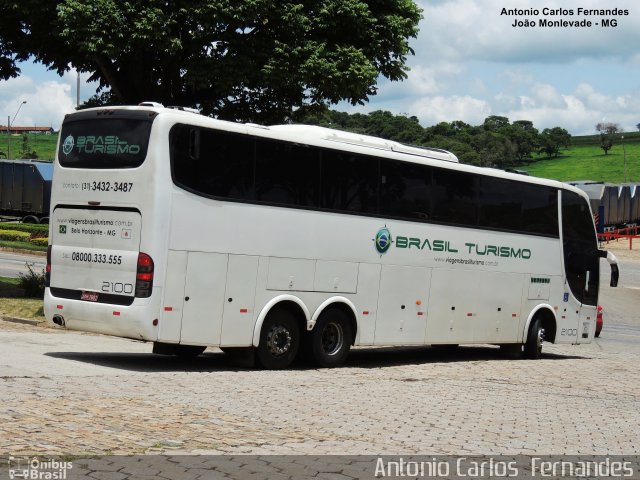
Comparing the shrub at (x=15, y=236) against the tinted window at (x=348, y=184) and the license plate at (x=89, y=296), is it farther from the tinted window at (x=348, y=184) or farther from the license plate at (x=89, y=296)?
the license plate at (x=89, y=296)

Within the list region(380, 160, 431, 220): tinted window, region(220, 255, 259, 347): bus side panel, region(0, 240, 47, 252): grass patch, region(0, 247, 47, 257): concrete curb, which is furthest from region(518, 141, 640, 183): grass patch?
region(220, 255, 259, 347): bus side panel

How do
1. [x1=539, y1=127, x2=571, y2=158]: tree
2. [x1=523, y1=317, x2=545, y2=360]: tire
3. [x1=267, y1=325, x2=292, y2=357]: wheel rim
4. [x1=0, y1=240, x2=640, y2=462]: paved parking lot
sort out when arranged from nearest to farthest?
[x1=0, y1=240, x2=640, y2=462]: paved parking lot → [x1=267, y1=325, x2=292, y2=357]: wheel rim → [x1=523, y1=317, x2=545, y2=360]: tire → [x1=539, y1=127, x2=571, y2=158]: tree

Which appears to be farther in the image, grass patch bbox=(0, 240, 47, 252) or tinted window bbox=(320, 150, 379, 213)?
grass patch bbox=(0, 240, 47, 252)

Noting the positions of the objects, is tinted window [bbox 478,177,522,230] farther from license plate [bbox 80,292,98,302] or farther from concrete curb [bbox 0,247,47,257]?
concrete curb [bbox 0,247,47,257]

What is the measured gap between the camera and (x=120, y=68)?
24.6m

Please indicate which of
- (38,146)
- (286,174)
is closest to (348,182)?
(286,174)

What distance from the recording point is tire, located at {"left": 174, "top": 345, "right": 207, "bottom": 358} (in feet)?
54.7

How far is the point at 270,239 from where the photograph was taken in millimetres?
15523

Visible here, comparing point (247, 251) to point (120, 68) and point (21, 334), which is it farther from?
point (120, 68)

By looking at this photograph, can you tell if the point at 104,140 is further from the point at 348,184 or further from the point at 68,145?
the point at 348,184

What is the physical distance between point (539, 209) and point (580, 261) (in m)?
1.99

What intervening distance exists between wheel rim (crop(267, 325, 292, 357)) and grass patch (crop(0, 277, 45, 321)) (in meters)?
6.95

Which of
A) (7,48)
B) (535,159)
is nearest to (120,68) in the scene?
(7,48)

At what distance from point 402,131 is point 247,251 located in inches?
4398
